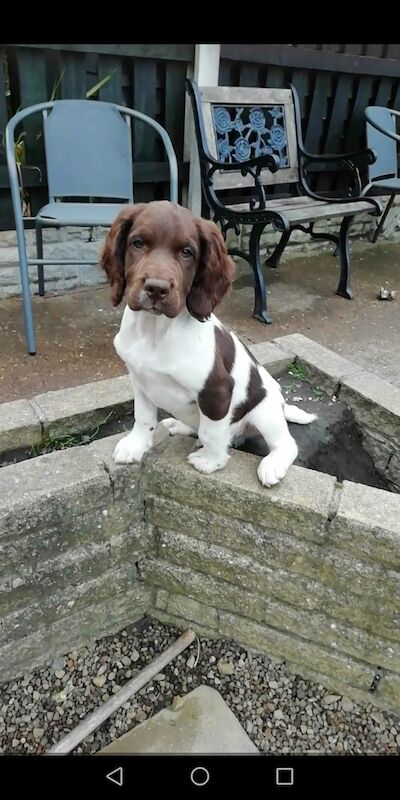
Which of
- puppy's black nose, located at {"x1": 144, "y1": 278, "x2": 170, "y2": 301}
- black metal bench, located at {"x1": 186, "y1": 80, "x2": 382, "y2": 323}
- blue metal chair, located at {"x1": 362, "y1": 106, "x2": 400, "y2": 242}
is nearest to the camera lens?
puppy's black nose, located at {"x1": 144, "y1": 278, "x2": 170, "y2": 301}

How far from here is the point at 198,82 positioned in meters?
4.48

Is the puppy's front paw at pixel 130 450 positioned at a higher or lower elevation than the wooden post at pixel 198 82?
lower

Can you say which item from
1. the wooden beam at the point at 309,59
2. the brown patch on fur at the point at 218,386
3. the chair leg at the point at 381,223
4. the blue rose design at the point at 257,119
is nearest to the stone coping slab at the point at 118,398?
the brown patch on fur at the point at 218,386

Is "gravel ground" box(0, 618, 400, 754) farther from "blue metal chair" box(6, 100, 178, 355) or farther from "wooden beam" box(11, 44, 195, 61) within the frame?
"wooden beam" box(11, 44, 195, 61)

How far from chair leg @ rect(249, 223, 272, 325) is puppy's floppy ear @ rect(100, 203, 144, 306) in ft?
8.29

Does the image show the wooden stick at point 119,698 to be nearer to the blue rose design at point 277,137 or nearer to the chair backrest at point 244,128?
the chair backrest at point 244,128

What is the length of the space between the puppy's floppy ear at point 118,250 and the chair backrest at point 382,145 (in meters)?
4.85

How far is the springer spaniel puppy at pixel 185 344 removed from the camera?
1582mm

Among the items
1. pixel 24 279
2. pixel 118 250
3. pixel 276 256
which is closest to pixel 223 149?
pixel 276 256

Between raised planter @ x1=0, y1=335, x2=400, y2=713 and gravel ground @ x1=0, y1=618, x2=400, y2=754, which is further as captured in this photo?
gravel ground @ x1=0, y1=618, x2=400, y2=754

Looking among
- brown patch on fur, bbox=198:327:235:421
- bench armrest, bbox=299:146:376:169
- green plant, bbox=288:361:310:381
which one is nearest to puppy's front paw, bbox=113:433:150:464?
brown patch on fur, bbox=198:327:235:421

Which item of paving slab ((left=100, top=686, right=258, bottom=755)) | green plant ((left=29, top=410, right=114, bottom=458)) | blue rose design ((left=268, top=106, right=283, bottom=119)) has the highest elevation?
blue rose design ((left=268, top=106, right=283, bottom=119))

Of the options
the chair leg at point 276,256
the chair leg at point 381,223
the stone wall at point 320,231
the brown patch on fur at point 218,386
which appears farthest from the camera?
the chair leg at point 381,223

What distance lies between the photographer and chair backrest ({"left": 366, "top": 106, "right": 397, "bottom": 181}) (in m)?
5.71
